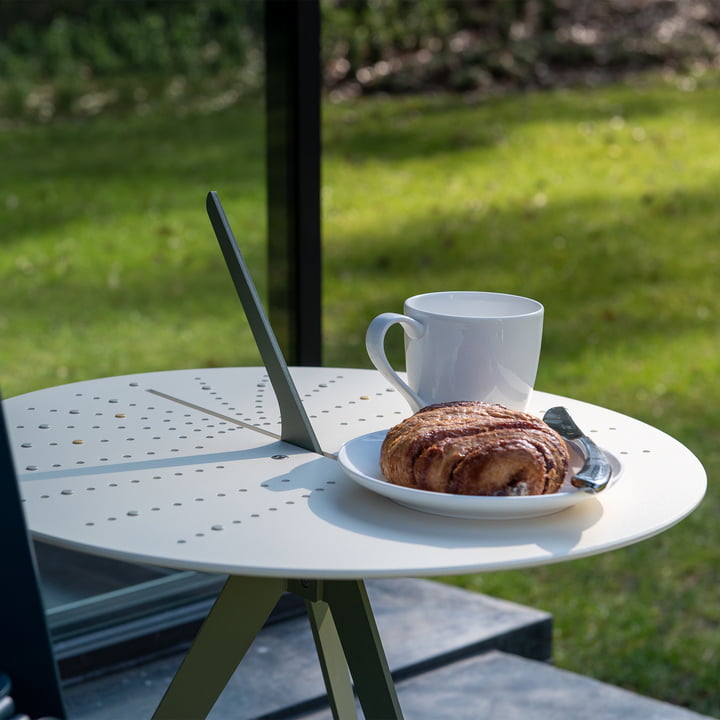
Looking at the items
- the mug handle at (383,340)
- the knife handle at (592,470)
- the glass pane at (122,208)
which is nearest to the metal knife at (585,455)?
the knife handle at (592,470)

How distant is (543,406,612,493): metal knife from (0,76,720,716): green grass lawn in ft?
4.91

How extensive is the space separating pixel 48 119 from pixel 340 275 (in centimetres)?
329

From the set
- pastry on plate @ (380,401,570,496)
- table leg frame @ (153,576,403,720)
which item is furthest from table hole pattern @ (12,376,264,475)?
pastry on plate @ (380,401,570,496)

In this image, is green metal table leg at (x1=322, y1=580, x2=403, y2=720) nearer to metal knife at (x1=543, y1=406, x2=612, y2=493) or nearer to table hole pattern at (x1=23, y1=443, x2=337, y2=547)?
table hole pattern at (x1=23, y1=443, x2=337, y2=547)

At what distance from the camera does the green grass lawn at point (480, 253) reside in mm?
2820

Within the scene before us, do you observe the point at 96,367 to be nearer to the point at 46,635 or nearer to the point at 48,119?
the point at 48,119

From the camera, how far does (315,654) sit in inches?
106

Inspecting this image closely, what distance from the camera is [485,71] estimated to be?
25.7 feet

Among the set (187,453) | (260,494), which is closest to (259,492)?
(260,494)

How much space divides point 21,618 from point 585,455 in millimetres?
621

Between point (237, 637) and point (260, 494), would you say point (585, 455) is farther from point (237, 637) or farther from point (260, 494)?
point (237, 637)

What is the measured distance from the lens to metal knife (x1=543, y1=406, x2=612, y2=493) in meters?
1.23

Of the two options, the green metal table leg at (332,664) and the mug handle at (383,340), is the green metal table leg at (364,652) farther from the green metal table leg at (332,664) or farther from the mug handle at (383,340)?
the mug handle at (383,340)

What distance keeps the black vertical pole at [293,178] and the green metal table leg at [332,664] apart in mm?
1205
